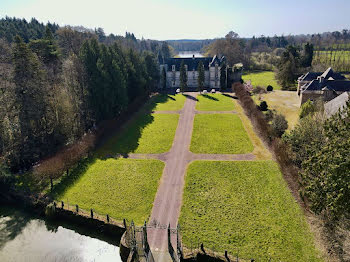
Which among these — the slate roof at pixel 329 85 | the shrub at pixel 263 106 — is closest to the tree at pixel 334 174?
the shrub at pixel 263 106

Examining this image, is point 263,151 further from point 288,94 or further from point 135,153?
point 288,94

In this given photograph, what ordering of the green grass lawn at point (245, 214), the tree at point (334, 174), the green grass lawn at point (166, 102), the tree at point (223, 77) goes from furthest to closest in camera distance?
1. the tree at point (223, 77)
2. the green grass lawn at point (166, 102)
3. the green grass lawn at point (245, 214)
4. the tree at point (334, 174)

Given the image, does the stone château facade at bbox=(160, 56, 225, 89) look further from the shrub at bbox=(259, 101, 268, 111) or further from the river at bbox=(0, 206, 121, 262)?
the river at bbox=(0, 206, 121, 262)

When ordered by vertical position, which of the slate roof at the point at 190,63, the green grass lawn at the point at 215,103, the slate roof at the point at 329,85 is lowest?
the green grass lawn at the point at 215,103

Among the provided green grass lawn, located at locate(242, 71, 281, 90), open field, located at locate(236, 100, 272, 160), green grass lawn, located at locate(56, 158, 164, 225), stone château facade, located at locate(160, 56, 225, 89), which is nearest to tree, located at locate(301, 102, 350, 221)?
open field, located at locate(236, 100, 272, 160)

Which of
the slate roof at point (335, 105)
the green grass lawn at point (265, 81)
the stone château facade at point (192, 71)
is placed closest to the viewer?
the slate roof at point (335, 105)

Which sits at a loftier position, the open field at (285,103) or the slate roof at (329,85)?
the slate roof at (329,85)

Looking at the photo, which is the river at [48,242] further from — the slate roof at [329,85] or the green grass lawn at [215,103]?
the slate roof at [329,85]

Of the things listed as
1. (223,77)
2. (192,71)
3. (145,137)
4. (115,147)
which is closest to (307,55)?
(223,77)
